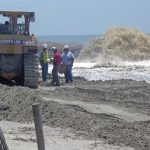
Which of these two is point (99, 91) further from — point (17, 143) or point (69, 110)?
point (17, 143)

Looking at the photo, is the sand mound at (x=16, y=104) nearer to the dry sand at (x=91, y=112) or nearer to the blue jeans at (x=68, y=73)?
the dry sand at (x=91, y=112)

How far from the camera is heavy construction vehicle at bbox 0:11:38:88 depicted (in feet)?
67.7

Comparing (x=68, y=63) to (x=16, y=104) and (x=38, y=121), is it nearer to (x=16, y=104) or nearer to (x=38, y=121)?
(x=16, y=104)

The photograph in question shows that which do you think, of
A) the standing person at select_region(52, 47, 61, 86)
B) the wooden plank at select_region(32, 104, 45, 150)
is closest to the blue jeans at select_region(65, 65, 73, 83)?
the standing person at select_region(52, 47, 61, 86)

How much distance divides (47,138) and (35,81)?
9763 mm

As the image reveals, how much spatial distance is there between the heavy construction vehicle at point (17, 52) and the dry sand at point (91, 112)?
1.53m

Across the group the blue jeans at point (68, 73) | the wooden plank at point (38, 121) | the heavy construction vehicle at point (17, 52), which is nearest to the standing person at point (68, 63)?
the blue jeans at point (68, 73)

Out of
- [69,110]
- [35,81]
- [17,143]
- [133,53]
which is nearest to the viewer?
[17,143]

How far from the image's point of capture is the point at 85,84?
23.5 m

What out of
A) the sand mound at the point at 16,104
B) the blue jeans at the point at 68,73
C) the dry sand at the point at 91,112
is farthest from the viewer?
the blue jeans at the point at 68,73

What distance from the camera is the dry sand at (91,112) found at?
38.1 feet

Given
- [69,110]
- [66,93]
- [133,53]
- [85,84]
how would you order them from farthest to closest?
[133,53], [85,84], [66,93], [69,110]

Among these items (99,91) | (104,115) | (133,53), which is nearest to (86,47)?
(133,53)

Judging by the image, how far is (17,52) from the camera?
2058cm
